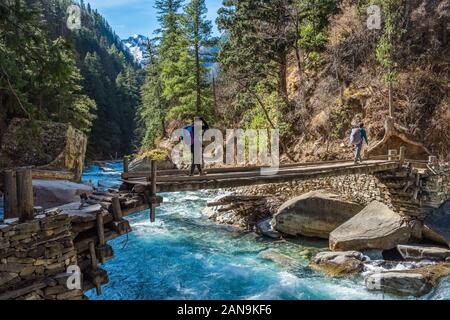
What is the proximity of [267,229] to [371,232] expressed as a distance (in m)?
Answer: 4.68

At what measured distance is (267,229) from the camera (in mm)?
15602

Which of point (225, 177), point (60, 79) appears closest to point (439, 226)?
point (225, 177)

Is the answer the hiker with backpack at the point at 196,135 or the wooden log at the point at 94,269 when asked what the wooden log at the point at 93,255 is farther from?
the hiker with backpack at the point at 196,135

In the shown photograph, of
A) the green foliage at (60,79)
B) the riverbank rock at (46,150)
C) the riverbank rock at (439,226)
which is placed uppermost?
the green foliage at (60,79)

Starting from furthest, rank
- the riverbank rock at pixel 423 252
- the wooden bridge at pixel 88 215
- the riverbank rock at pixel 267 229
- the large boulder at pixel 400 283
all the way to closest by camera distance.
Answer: the riverbank rock at pixel 267 229, the riverbank rock at pixel 423 252, the large boulder at pixel 400 283, the wooden bridge at pixel 88 215

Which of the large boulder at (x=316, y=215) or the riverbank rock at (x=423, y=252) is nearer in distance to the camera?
the riverbank rock at (x=423, y=252)

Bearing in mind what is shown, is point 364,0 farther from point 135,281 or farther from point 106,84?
point 106,84

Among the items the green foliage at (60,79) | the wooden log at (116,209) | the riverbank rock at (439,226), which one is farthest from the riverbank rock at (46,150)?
the riverbank rock at (439,226)

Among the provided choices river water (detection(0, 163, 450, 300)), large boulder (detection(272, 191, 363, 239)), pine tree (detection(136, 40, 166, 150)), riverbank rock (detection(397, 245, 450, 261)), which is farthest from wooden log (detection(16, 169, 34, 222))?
pine tree (detection(136, 40, 166, 150))

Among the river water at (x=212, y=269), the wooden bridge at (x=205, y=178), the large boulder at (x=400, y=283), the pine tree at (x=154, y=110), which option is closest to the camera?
the wooden bridge at (x=205, y=178)

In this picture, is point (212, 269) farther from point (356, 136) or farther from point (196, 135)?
point (356, 136)

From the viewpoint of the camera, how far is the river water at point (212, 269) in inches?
402

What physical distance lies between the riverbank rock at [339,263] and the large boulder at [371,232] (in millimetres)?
663
